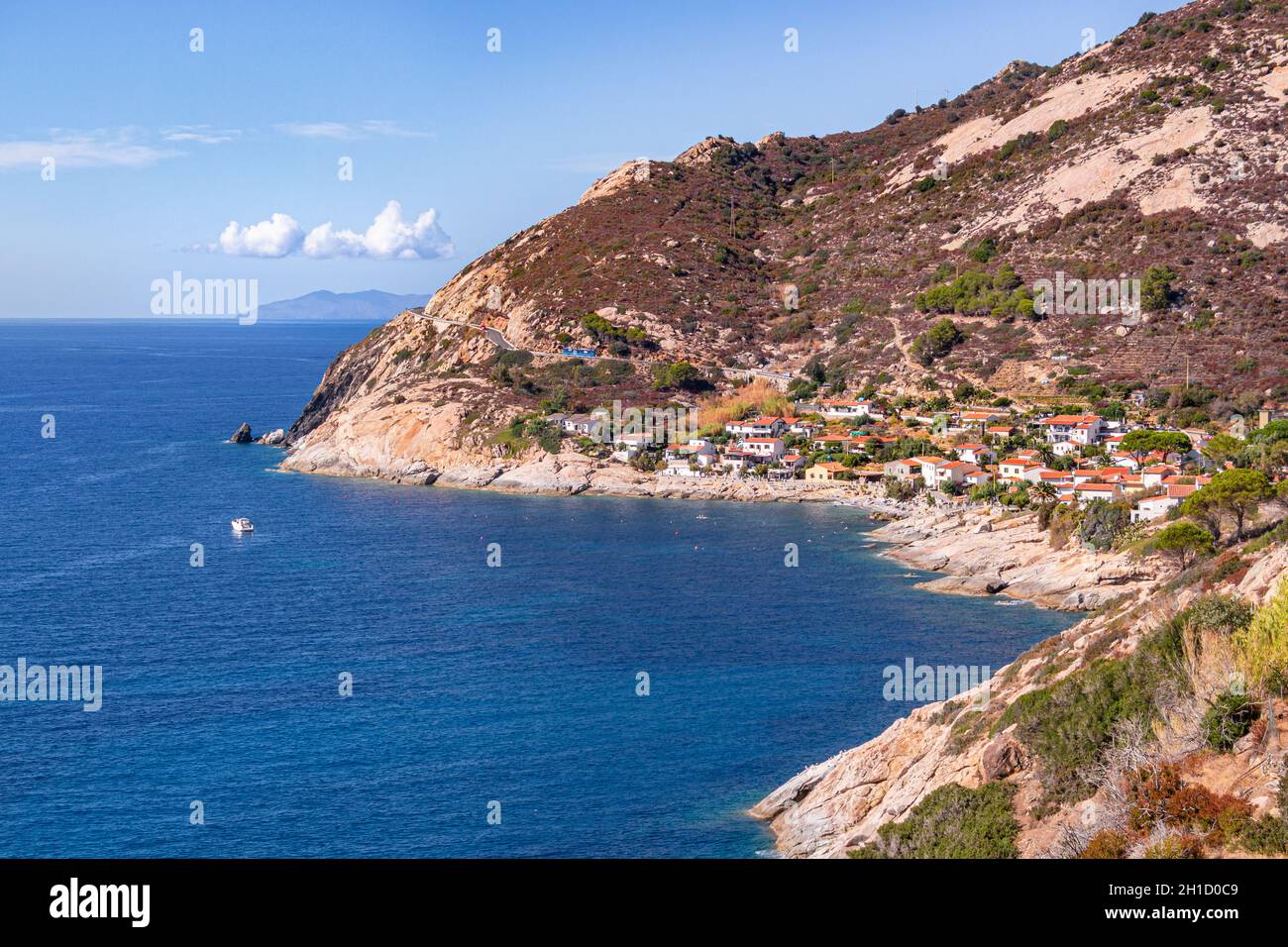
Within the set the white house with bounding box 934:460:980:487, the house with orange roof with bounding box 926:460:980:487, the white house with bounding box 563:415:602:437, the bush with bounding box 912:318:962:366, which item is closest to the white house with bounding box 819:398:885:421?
the bush with bounding box 912:318:962:366

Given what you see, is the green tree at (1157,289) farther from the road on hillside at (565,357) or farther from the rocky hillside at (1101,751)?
the rocky hillside at (1101,751)

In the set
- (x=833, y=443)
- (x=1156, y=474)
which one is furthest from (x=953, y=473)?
(x=1156, y=474)

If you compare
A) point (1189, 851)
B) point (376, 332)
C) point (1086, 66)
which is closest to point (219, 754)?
point (1189, 851)

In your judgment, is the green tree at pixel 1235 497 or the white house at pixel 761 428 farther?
the white house at pixel 761 428

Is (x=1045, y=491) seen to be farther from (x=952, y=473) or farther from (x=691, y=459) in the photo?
(x=691, y=459)

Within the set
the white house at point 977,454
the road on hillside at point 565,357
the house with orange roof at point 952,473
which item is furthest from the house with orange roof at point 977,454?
the road on hillside at point 565,357

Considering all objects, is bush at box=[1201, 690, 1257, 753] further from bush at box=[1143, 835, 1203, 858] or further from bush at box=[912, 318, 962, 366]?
bush at box=[912, 318, 962, 366]
